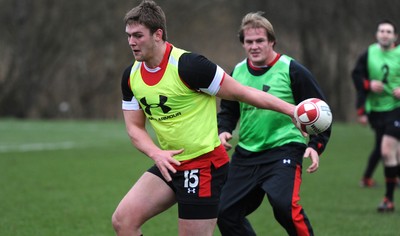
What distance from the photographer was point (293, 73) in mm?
6027

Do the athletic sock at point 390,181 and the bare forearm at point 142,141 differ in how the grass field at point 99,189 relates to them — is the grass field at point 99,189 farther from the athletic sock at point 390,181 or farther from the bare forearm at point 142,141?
the bare forearm at point 142,141

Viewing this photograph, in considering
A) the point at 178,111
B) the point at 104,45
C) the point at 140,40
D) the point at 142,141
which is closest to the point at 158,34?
the point at 140,40

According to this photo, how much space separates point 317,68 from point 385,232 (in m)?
21.6

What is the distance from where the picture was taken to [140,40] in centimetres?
504

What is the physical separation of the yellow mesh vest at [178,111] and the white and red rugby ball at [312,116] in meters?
0.57

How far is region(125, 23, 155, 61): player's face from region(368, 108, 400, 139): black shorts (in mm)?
4944

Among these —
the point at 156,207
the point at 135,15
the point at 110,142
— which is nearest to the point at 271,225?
the point at 156,207

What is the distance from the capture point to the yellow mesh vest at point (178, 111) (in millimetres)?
5078

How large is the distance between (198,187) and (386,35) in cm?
512

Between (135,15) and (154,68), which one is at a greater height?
(135,15)

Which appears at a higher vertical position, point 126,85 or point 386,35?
point 386,35

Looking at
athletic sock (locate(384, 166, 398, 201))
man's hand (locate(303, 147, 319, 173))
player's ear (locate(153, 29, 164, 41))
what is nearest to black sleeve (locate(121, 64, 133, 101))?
player's ear (locate(153, 29, 164, 41))

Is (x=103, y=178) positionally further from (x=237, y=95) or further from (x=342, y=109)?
(x=342, y=109)

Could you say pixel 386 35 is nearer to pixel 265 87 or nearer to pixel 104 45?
pixel 265 87
